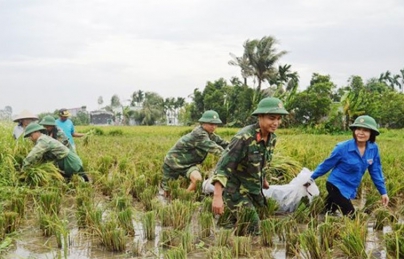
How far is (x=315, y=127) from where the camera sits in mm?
24656

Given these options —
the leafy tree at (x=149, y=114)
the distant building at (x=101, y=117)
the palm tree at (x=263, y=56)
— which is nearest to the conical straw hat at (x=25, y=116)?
the palm tree at (x=263, y=56)

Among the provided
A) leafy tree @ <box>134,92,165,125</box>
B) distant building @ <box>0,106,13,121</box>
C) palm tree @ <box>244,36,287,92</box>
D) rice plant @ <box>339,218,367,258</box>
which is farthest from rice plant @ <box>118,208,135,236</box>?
leafy tree @ <box>134,92,165,125</box>

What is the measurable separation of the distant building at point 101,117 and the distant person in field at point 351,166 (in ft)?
206

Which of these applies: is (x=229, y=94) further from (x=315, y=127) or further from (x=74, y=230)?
(x=74, y=230)

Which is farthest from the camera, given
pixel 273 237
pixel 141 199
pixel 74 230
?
pixel 141 199

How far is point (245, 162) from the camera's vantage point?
13.4ft

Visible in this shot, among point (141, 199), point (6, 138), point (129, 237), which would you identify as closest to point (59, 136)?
point (6, 138)

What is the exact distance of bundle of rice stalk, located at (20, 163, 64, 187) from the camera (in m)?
5.64

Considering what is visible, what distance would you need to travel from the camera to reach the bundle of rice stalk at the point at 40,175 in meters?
5.64

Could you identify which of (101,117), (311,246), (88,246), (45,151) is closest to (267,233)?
(311,246)

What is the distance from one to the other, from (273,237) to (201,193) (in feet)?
6.40

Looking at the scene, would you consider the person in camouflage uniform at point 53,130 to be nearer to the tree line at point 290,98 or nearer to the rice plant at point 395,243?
the rice plant at point 395,243

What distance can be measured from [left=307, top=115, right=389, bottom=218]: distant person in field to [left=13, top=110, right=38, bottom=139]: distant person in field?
15.5ft

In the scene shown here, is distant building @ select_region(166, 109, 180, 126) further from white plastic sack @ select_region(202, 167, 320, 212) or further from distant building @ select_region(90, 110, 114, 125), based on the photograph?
white plastic sack @ select_region(202, 167, 320, 212)
